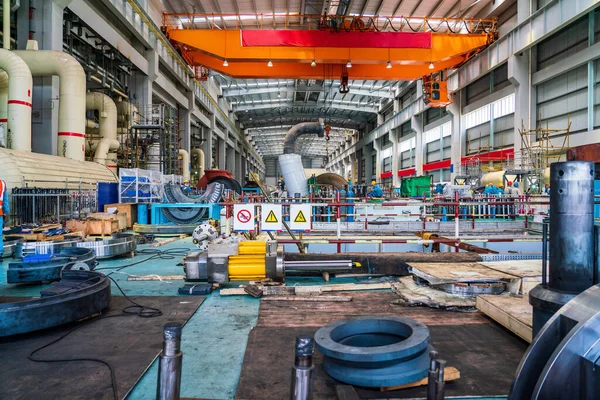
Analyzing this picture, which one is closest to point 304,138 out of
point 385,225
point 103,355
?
point 385,225

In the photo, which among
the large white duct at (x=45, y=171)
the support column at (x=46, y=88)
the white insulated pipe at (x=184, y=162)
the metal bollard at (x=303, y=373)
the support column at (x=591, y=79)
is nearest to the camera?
the metal bollard at (x=303, y=373)

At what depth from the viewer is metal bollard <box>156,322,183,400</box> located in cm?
150

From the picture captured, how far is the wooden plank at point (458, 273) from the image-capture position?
3.96 meters

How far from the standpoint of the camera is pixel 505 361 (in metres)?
2.56

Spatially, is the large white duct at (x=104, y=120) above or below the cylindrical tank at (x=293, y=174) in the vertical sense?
above

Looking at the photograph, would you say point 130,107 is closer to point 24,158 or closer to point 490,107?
point 24,158

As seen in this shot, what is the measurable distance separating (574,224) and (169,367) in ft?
6.69

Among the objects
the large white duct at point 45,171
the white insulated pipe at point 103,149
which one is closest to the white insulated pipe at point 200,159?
the white insulated pipe at point 103,149

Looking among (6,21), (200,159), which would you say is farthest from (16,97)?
(200,159)

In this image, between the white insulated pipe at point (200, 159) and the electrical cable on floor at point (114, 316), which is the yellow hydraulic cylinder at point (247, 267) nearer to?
the electrical cable on floor at point (114, 316)

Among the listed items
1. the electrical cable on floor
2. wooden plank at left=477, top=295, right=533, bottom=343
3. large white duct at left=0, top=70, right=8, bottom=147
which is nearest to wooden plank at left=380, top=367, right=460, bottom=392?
wooden plank at left=477, top=295, right=533, bottom=343

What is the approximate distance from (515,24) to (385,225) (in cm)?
1250

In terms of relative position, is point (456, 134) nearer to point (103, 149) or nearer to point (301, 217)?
point (103, 149)

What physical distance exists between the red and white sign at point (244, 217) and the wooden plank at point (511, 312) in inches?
132
